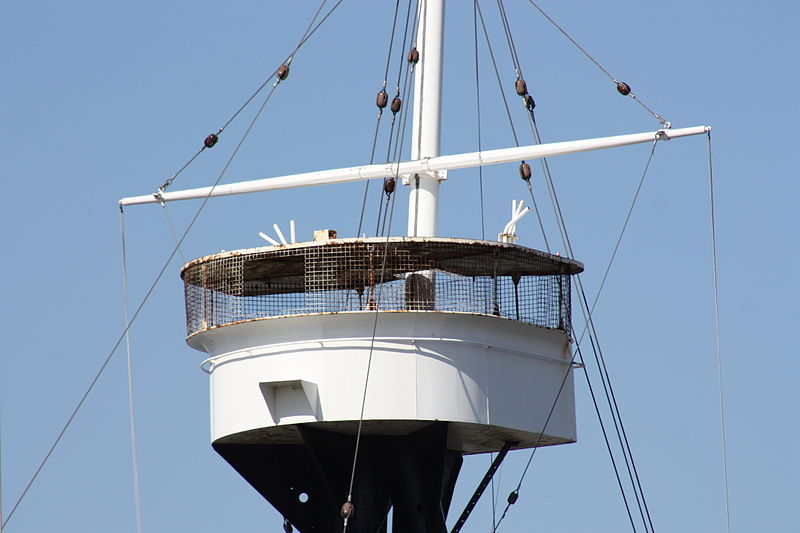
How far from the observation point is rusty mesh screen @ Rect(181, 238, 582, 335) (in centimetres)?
3738

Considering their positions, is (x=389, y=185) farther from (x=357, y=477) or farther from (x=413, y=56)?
(x=357, y=477)

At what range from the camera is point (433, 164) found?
39750 mm

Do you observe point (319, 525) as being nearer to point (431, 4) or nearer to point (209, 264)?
point (209, 264)

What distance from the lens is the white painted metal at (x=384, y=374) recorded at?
122 ft

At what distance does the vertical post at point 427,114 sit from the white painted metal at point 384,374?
118 inches

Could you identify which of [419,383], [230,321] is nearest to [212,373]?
[230,321]

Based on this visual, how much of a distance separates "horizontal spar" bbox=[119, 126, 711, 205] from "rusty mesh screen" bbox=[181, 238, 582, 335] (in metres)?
1.97

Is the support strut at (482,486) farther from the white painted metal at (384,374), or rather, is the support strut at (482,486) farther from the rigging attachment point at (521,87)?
the rigging attachment point at (521,87)

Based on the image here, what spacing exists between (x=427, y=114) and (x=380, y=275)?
183 inches

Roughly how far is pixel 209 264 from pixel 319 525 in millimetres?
4978

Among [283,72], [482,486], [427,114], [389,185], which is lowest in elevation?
[482,486]

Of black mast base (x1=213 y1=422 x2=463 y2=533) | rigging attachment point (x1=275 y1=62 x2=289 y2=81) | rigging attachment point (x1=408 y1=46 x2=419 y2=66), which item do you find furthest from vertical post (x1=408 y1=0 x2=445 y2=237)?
black mast base (x1=213 y1=422 x2=463 y2=533)

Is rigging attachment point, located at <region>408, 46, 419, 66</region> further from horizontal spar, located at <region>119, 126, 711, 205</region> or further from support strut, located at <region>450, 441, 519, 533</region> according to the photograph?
support strut, located at <region>450, 441, 519, 533</region>

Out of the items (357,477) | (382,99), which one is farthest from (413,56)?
(357,477)
